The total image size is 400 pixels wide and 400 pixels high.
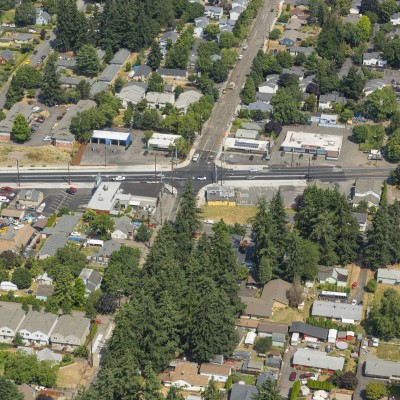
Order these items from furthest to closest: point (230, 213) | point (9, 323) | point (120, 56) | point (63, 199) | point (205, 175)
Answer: point (120, 56), point (205, 175), point (63, 199), point (230, 213), point (9, 323)

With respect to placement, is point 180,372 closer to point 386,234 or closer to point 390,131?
point 386,234

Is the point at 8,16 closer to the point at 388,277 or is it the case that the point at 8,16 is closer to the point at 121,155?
the point at 121,155

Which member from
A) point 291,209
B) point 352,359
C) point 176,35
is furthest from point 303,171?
point 176,35

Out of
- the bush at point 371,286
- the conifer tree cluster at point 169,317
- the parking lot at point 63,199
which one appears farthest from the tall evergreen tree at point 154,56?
the bush at point 371,286

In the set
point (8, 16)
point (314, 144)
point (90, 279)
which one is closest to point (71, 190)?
point (90, 279)

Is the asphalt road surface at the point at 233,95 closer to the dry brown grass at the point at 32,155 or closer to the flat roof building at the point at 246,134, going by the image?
the flat roof building at the point at 246,134

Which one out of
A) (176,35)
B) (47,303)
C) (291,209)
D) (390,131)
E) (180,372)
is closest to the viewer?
(180,372)
